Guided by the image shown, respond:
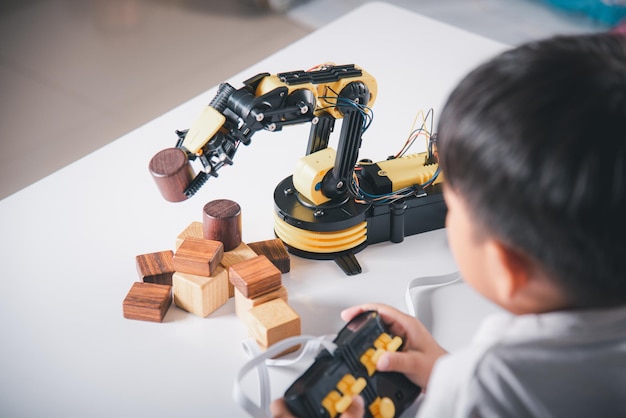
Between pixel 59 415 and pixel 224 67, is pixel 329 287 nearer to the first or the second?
pixel 59 415

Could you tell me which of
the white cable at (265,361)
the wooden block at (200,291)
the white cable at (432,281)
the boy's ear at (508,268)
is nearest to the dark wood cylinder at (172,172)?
the wooden block at (200,291)

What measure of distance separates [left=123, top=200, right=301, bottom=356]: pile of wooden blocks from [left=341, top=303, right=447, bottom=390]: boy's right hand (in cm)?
9

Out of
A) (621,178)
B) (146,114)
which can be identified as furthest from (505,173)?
(146,114)

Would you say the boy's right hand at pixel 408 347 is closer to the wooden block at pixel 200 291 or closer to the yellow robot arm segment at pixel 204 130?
the wooden block at pixel 200 291

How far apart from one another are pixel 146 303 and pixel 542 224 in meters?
0.56

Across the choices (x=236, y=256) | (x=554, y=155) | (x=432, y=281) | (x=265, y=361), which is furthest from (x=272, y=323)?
(x=554, y=155)

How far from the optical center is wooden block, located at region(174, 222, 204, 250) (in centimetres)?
104

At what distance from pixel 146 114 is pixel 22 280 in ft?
4.71

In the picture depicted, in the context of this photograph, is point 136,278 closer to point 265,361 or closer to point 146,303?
point 146,303

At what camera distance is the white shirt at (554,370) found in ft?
2.01

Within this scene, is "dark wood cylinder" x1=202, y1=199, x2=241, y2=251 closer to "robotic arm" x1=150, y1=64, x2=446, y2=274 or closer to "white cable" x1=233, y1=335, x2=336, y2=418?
"robotic arm" x1=150, y1=64, x2=446, y2=274

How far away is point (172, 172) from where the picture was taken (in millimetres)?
934

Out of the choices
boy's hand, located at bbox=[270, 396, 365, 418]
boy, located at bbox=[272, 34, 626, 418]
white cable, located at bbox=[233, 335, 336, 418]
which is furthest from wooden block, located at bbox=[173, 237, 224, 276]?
boy, located at bbox=[272, 34, 626, 418]

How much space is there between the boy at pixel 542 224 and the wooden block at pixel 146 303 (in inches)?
16.2
